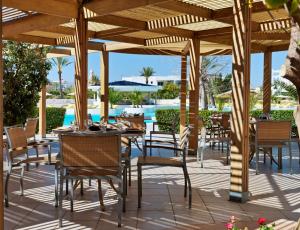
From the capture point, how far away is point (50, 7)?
239 inches

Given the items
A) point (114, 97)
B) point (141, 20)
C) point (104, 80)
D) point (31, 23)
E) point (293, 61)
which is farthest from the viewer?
point (114, 97)

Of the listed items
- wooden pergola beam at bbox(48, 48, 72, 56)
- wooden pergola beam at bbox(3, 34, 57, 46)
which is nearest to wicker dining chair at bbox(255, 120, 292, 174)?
wooden pergola beam at bbox(3, 34, 57, 46)

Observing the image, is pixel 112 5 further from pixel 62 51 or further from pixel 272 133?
pixel 62 51

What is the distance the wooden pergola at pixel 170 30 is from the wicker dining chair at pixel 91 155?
1638 millimetres

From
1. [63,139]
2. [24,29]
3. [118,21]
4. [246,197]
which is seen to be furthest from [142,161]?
[24,29]

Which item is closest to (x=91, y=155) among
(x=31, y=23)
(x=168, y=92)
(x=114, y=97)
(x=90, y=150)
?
(x=90, y=150)

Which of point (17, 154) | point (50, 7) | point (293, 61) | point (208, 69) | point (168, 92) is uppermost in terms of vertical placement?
point (208, 69)

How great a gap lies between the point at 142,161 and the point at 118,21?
11.9 feet

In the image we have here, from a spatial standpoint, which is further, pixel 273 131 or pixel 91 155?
pixel 273 131

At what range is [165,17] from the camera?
7.58 metres

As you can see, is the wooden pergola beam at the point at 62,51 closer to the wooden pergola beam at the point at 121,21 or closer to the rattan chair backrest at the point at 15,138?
the wooden pergola beam at the point at 121,21

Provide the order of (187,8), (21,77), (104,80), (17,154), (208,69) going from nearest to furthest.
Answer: (17,154) → (187,8) → (21,77) → (104,80) → (208,69)

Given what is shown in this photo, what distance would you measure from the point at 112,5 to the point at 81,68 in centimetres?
114

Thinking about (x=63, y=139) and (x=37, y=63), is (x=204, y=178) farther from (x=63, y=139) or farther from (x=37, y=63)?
(x=37, y=63)
